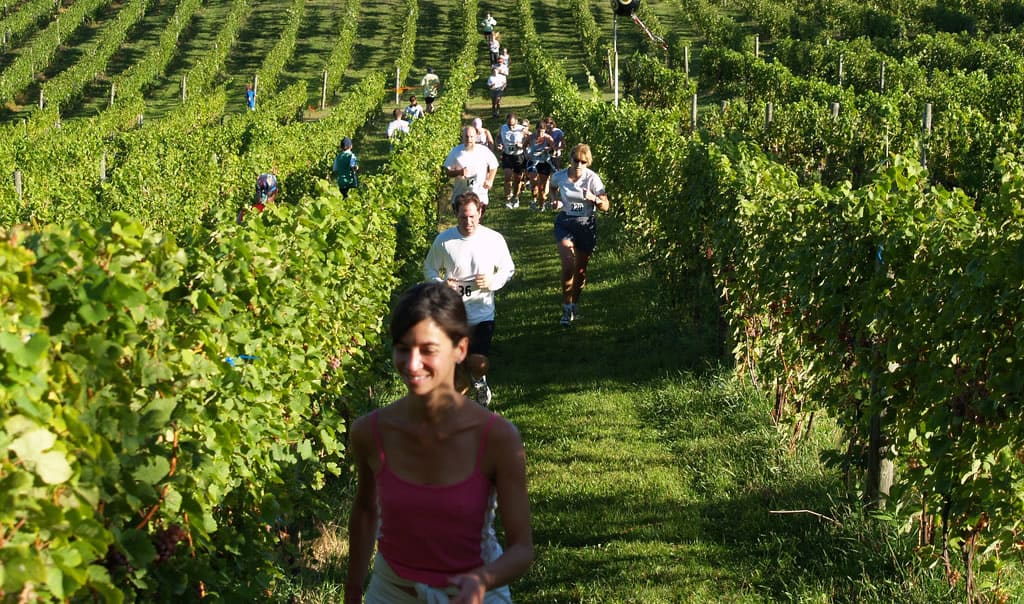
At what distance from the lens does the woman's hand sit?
2.89 m

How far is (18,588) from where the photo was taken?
2.50 m

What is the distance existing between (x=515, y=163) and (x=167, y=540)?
15.2 meters

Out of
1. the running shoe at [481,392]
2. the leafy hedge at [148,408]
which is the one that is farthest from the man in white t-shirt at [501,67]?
the leafy hedge at [148,408]

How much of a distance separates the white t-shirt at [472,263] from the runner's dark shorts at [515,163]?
1091cm

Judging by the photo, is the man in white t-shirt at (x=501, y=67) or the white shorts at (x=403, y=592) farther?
the man in white t-shirt at (x=501, y=67)

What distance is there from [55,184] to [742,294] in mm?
15301

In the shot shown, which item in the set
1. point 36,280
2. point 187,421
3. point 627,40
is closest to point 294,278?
point 187,421

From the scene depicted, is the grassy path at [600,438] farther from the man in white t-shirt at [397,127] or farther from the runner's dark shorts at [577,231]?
the man in white t-shirt at [397,127]

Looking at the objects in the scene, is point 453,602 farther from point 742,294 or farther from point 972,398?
point 742,294

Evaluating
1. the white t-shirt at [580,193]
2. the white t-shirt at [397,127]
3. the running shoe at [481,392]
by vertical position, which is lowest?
the white t-shirt at [397,127]

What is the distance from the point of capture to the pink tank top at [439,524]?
3.12 metres

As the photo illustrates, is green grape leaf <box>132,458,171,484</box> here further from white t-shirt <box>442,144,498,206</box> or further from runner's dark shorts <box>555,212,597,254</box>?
white t-shirt <box>442,144,498,206</box>

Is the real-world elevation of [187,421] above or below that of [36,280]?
below

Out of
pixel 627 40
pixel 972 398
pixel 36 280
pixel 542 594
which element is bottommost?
pixel 627 40
